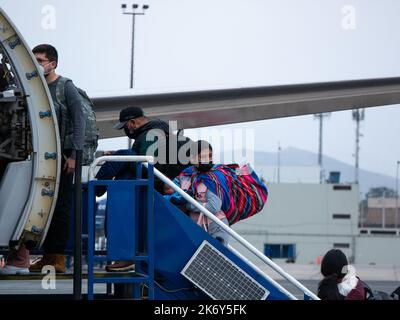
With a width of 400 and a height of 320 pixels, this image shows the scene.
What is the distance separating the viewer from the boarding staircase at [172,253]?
6.04 m

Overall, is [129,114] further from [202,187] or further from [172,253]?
[172,253]

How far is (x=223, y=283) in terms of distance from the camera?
6258 mm

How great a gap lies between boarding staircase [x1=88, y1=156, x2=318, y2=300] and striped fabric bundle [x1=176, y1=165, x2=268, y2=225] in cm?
79

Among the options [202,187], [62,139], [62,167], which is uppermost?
[62,139]

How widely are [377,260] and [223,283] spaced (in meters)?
59.9

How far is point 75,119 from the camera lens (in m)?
6.79

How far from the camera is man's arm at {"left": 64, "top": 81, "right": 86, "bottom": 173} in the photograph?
668cm

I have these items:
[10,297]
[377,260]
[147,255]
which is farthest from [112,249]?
[377,260]

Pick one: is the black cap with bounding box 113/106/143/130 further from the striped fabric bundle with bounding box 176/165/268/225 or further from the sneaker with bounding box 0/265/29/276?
the sneaker with bounding box 0/265/29/276

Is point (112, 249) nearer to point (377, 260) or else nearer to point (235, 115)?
point (235, 115)

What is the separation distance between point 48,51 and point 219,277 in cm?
207

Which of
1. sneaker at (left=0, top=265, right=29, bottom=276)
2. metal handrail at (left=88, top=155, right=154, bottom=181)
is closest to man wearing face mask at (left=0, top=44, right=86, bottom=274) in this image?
sneaker at (left=0, top=265, right=29, bottom=276)

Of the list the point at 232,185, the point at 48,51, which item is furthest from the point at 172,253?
the point at 48,51

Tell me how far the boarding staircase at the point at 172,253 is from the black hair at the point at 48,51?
1211mm
